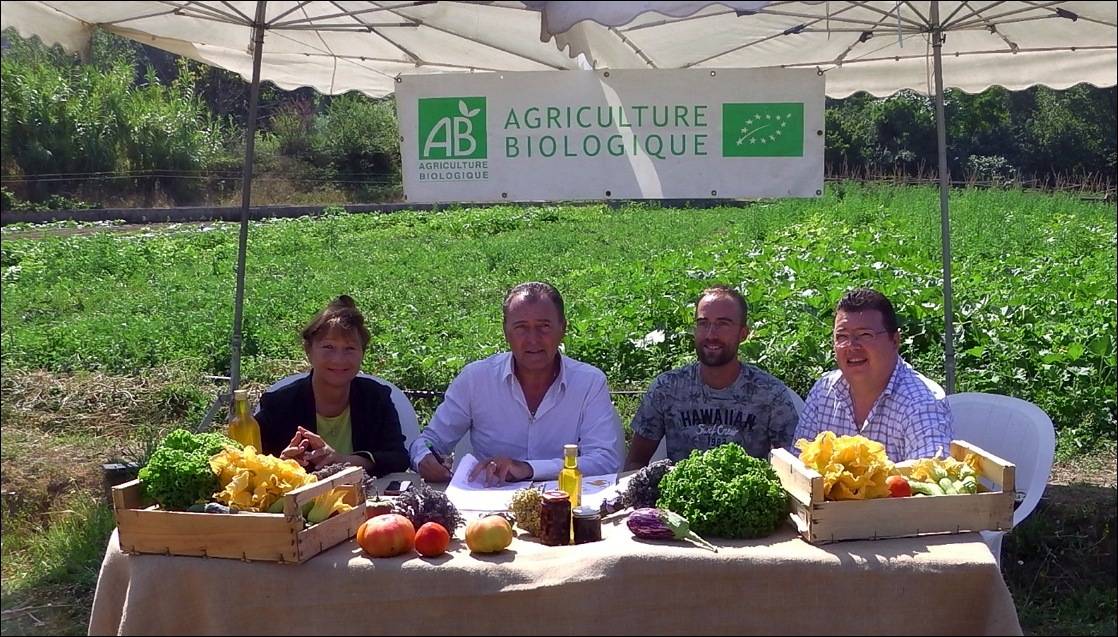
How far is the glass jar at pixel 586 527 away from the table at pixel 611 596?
5.7 inches

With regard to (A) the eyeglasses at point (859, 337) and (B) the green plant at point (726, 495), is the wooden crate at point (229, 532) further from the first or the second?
(A) the eyeglasses at point (859, 337)

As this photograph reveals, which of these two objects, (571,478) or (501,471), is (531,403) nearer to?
(501,471)

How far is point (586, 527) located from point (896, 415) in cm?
136

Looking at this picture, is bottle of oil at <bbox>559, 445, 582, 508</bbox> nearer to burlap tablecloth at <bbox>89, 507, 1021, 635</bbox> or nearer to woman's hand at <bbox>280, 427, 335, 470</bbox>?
burlap tablecloth at <bbox>89, 507, 1021, 635</bbox>

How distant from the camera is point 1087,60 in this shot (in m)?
5.26

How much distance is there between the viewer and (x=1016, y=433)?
12.8ft

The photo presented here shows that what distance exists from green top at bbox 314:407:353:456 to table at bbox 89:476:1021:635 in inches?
51.9

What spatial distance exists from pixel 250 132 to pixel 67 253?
436 inches

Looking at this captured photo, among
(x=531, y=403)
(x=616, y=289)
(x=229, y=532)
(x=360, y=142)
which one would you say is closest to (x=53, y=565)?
(x=531, y=403)

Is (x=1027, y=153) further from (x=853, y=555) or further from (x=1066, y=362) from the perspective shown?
(x=853, y=555)

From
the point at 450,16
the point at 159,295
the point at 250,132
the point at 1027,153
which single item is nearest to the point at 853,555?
the point at 450,16

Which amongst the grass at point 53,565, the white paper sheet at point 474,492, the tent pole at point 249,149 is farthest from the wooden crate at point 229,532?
the tent pole at point 249,149

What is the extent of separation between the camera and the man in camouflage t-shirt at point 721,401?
12.3 feet

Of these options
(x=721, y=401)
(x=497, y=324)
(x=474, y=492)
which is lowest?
(x=474, y=492)
